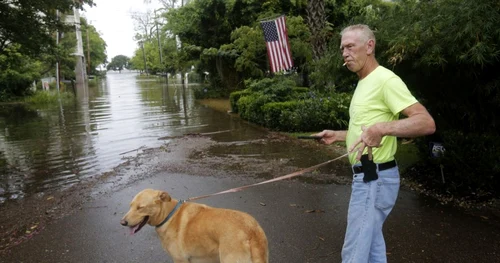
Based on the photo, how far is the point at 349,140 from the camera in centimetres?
261

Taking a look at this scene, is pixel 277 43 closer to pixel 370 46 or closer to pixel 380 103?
pixel 370 46

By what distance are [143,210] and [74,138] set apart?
1068 centimetres

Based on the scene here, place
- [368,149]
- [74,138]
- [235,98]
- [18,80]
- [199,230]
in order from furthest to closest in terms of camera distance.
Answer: [18,80] → [235,98] → [74,138] → [199,230] → [368,149]

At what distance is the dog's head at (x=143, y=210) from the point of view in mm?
3062

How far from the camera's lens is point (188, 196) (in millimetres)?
6121

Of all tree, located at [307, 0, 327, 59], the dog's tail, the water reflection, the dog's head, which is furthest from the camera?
tree, located at [307, 0, 327, 59]

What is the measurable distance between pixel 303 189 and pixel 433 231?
2.29 metres

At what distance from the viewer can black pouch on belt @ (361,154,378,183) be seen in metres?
2.39

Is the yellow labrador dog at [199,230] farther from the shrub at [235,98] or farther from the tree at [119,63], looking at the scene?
the tree at [119,63]

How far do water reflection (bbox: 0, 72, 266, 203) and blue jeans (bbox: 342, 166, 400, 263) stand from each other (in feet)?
20.6

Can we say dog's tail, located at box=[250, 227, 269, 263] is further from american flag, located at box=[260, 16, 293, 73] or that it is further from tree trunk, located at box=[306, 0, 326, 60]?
american flag, located at box=[260, 16, 293, 73]

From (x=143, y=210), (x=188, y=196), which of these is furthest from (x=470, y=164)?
(x=143, y=210)

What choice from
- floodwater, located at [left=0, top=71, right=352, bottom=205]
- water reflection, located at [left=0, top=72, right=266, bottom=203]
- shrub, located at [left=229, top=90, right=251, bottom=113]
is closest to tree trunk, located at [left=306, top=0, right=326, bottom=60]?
floodwater, located at [left=0, top=71, right=352, bottom=205]

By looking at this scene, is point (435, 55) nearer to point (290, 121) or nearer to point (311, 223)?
point (311, 223)
